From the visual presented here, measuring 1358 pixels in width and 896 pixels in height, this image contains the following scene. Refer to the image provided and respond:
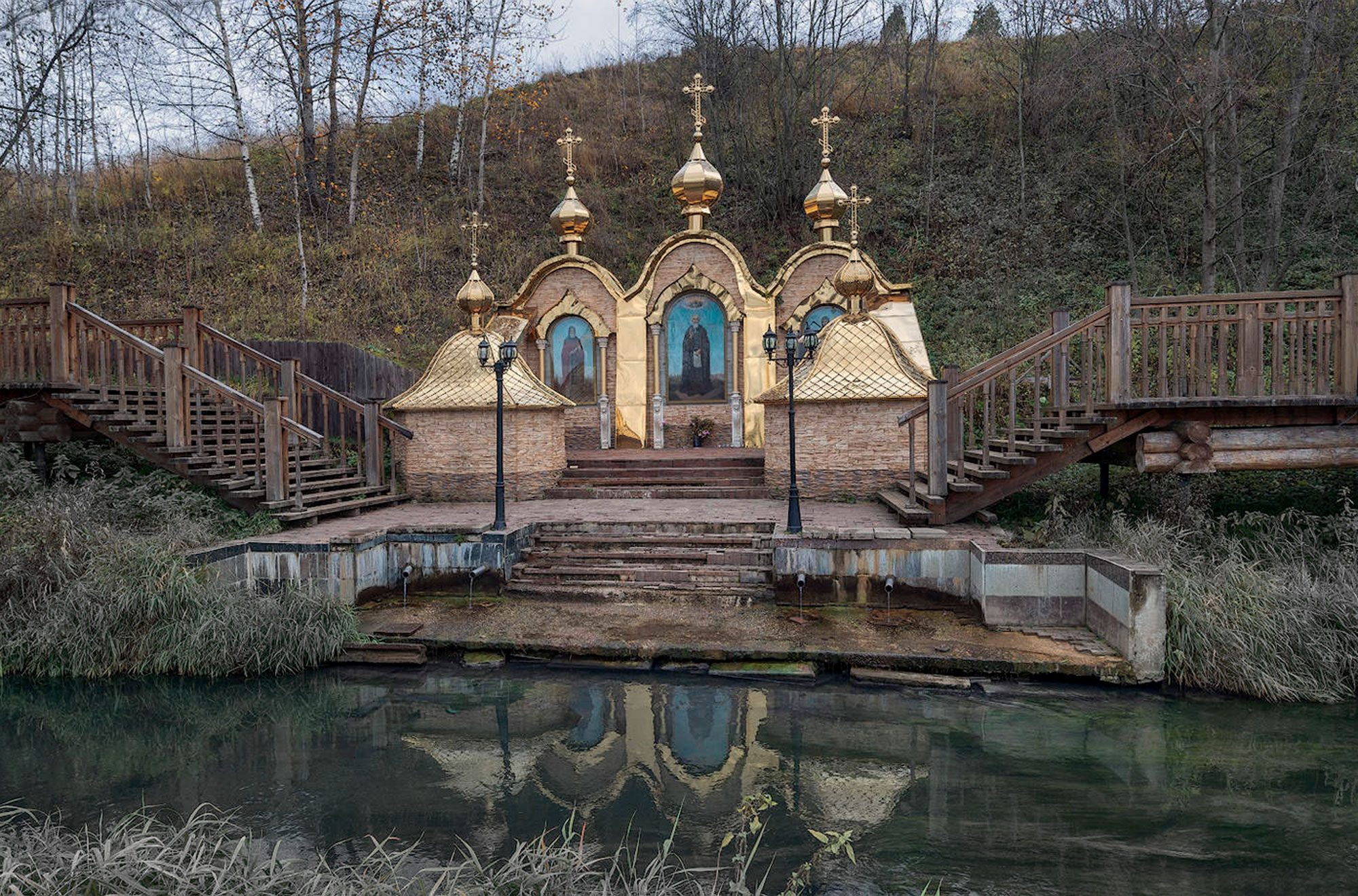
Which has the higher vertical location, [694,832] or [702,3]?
[702,3]

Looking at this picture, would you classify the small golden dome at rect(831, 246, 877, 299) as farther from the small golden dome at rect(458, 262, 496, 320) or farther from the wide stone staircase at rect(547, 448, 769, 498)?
the small golden dome at rect(458, 262, 496, 320)

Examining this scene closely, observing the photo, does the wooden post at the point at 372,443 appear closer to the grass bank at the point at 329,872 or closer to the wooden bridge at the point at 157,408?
the wooden bridge at the point at 157,408

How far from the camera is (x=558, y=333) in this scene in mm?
16812

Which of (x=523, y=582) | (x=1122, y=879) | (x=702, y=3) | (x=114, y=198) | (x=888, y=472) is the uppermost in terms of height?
(x=702, y=3)

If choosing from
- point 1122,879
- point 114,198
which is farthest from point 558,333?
point 114,198

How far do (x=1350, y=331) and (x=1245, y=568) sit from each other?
313cm

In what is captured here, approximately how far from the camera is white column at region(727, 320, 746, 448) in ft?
52.4

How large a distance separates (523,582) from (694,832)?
17.3 feet

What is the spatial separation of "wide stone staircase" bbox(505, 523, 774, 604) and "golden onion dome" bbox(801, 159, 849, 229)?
8977 mm

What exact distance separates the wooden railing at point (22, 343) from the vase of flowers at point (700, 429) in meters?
10.4

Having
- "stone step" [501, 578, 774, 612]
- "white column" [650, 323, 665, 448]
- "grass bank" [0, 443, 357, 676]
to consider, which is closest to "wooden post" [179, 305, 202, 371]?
"grass bank" [0, 443, 357, 676]

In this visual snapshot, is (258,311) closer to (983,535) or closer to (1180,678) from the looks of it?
(983,535)

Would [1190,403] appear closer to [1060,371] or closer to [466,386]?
[1060,371]

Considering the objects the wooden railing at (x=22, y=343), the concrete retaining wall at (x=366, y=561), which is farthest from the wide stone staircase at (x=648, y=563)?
the wooden railing at (x=22, y=343)
